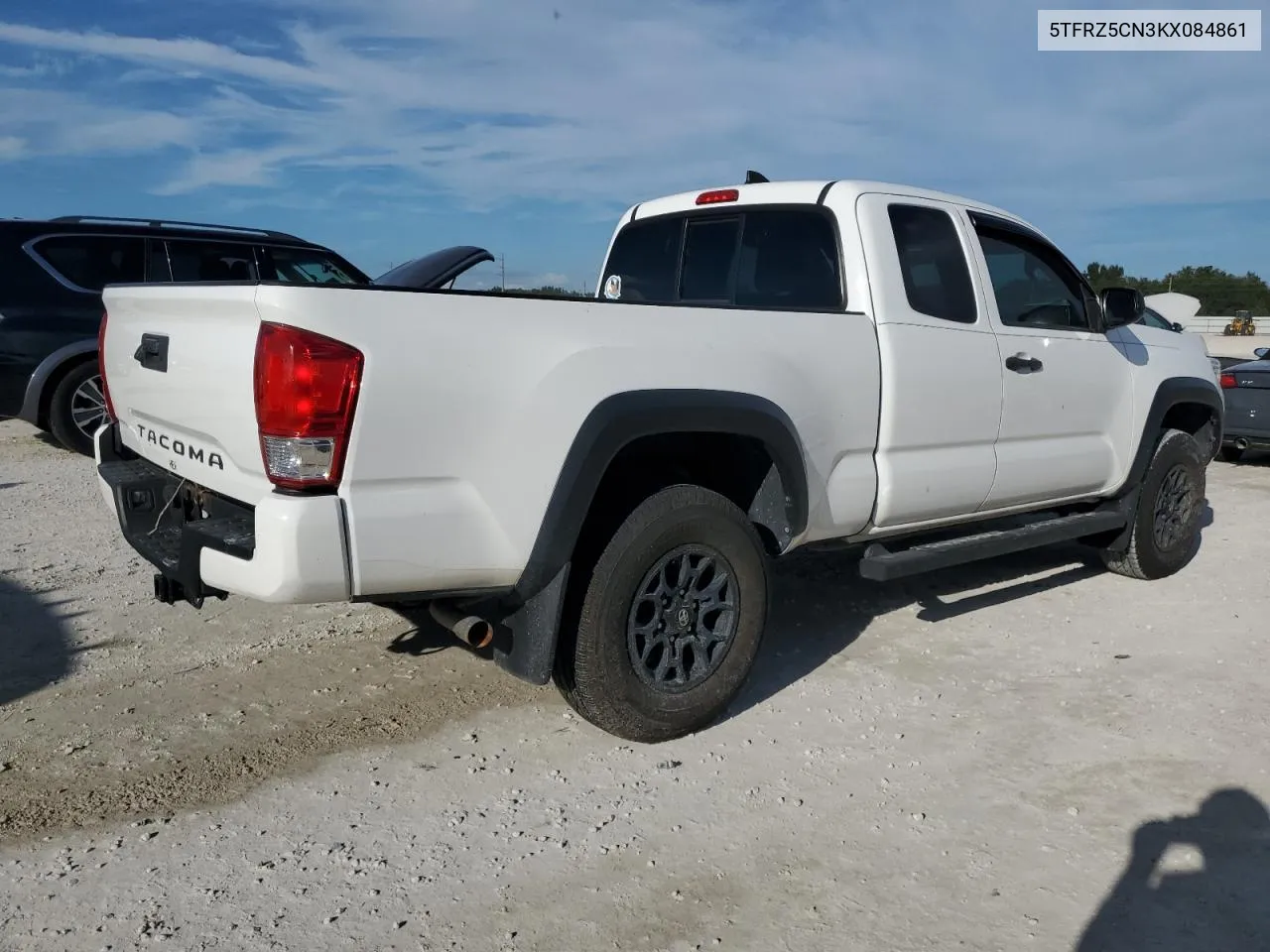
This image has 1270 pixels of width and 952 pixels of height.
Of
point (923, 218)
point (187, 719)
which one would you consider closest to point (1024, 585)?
point (923, 218)

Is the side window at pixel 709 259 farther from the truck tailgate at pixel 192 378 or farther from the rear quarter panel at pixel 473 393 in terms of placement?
the truck tailgate at pixel 192 378

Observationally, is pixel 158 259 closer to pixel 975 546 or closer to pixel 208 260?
pixel 208 260

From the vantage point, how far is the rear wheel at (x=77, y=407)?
27.6 ft

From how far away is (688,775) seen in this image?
3.49m

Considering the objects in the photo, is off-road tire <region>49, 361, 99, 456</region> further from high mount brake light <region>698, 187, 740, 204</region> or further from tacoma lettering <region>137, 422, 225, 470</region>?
high mount brake light <region>698, 187, 740, 204</region>

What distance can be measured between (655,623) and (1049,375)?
2546 millimetres

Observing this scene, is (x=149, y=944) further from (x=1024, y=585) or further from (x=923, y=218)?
(x=1024, y=585)

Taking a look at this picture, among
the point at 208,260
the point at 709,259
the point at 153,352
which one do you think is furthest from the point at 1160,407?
the point at 208,260

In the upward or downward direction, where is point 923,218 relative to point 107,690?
upward

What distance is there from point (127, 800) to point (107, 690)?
3.17 ft

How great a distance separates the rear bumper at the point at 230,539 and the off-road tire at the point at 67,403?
527 centimetres

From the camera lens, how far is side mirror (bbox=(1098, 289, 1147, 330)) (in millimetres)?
5254

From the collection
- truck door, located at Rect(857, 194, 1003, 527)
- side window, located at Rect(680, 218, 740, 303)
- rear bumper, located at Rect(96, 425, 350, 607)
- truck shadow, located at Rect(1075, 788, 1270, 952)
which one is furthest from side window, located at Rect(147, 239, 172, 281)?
truck shadow, located at Rect(1075, 788, 1270, 952)

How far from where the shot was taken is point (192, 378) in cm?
316
